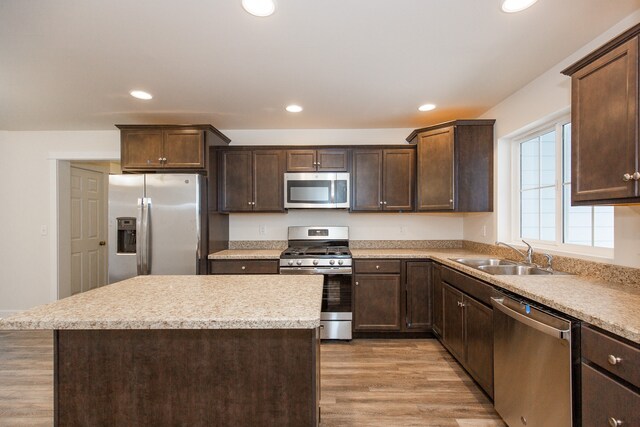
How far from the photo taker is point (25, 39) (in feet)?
5.89

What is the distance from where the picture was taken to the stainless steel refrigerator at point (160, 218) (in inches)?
114

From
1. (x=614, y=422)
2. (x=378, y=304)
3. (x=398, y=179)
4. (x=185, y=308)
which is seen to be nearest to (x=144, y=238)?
(x=185, y=308)

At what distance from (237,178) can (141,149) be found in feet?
3.33

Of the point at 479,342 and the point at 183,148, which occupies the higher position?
the point at 183,148

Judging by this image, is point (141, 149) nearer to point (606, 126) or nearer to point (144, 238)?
point (144, 238)

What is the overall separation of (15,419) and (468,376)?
320 centimetres

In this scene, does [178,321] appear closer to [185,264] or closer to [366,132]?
[185,264]

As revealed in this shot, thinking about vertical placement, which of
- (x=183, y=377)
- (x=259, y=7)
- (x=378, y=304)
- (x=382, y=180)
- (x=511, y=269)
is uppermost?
(x=259, y=7)

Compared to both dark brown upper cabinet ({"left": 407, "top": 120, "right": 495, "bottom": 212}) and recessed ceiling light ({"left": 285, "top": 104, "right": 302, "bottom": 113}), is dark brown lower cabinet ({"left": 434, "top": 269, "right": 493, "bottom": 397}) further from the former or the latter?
recessed ceiling light ({"left": 285, "top": 104, "right": 302, "bottom": 113})

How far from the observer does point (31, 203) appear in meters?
3.68

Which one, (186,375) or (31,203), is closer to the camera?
(186,375)

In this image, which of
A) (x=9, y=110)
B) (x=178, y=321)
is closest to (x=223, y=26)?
(x=178, y=321)

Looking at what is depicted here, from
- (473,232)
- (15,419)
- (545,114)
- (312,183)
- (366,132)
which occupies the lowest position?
(15,419)

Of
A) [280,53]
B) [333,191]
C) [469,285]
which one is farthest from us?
[333,191]
